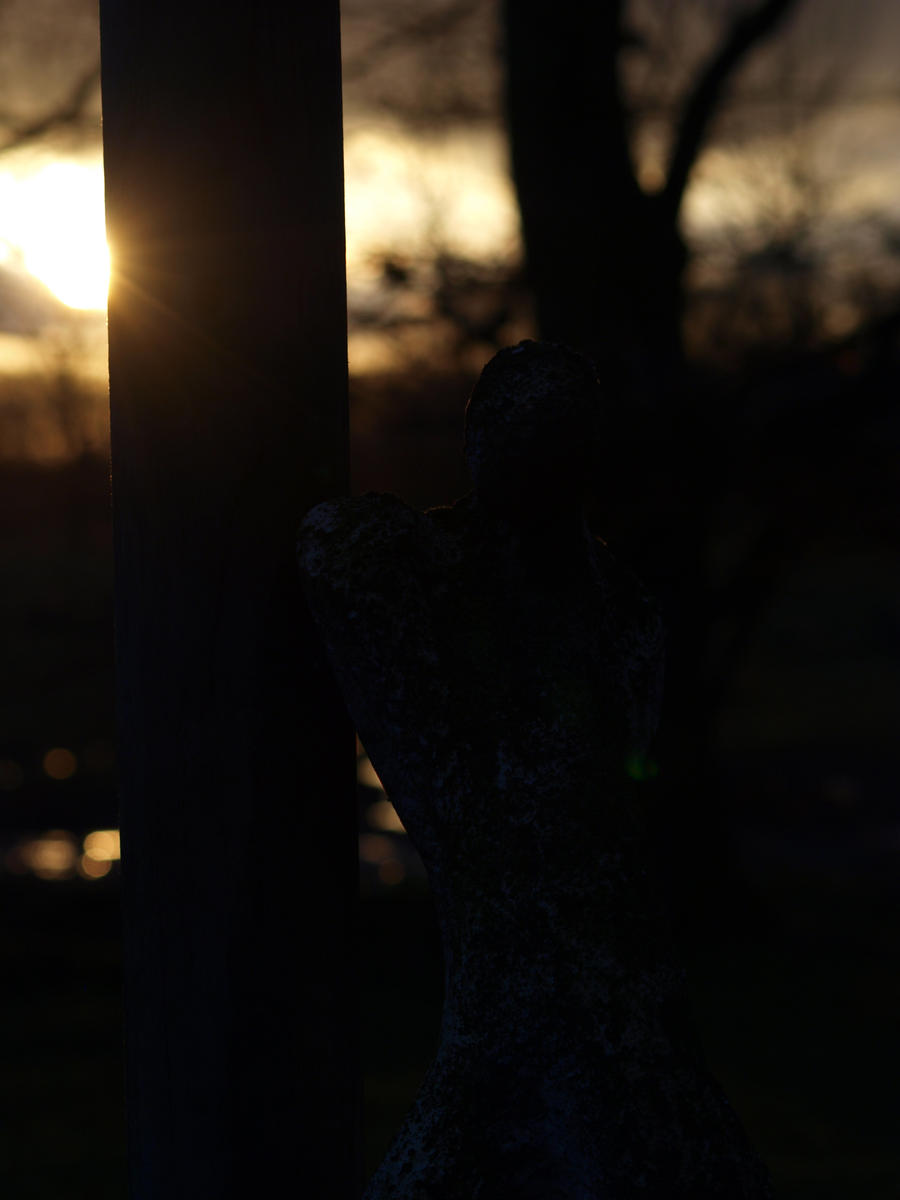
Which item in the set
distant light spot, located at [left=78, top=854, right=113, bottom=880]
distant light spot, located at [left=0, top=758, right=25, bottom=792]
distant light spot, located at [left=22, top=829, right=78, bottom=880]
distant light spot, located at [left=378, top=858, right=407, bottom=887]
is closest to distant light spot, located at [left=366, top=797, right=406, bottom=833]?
distant light spot, located at [left=378, top=858, right=407, bottom=887]

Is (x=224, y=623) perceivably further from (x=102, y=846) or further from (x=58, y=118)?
(x=102, y=846)

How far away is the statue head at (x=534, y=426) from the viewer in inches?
80.4

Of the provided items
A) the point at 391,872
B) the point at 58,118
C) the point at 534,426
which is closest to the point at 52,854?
the point at 391,872

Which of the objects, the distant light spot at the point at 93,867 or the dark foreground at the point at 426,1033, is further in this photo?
the distant light spot at the point at 93,867

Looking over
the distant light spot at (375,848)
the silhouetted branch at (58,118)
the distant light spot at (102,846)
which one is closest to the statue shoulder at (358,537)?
the silhouetted branch at (58,118)

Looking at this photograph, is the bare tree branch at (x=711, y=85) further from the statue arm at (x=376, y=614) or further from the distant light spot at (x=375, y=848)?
the statue arm at (x=376, y=614)

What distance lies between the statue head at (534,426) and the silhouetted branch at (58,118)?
23.1 ft

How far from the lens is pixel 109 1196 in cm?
598

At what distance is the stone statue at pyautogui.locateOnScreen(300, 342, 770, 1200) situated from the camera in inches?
76.5

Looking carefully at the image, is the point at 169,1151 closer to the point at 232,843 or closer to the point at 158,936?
the point at 158,936

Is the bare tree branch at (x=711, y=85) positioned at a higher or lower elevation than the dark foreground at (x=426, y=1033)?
higher

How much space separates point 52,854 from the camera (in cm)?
1653

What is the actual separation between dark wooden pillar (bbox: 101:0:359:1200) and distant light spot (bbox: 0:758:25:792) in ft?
68.3

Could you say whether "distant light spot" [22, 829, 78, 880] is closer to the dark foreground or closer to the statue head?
the dark foreground
